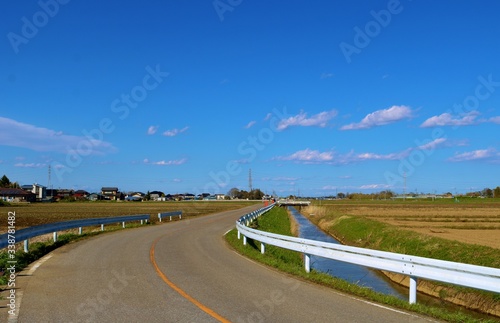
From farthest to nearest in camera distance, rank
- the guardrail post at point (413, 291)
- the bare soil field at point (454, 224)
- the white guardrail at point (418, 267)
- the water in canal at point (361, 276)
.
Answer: the bare soil field at point (454, 224) < the water in canal at point (361, 276) < the guardrail post at point (413, 291) < the white guardrail at point (418, 267)

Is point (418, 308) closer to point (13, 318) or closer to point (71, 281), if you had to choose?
point (13, 318)

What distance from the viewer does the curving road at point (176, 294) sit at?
8414 millimetres

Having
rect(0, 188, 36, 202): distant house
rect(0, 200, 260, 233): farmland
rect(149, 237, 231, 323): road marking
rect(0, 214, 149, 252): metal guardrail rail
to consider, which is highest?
rect(0, 188, 36, 202): distant house

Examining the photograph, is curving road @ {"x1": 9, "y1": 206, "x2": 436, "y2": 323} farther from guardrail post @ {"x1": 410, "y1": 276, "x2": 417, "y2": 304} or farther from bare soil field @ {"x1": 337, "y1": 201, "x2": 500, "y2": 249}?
bare soil field @ {"x1": 337, "y1": 201, "x2": 500, "y2": 249}

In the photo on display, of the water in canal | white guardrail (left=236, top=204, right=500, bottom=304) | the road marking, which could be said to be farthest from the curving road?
the water in canal

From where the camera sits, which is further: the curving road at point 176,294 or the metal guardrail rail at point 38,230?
the metal guardrail rail at point 38,230

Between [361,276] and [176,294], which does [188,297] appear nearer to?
[176,294]
